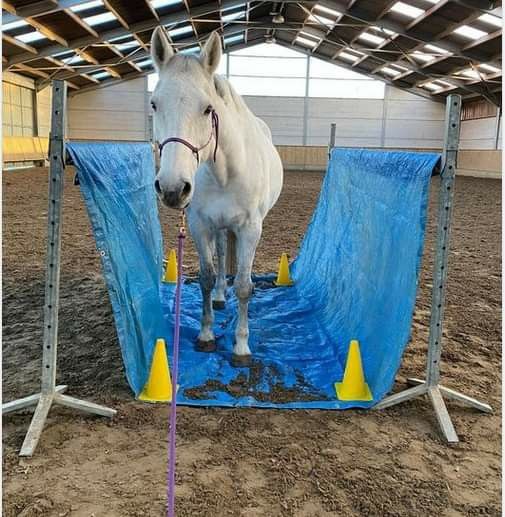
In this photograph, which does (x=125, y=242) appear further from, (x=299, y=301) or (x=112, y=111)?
(x=112, y=111)

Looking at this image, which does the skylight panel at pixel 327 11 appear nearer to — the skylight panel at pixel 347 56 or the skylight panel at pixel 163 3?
the skylight panel at pixel 347 56

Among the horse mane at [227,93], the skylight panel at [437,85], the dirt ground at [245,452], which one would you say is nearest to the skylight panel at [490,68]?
the skylight panel at [437,85]

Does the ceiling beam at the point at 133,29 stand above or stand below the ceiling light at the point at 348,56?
below

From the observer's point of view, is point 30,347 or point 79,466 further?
point 30,347

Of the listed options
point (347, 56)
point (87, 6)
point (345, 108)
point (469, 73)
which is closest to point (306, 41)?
point (347, 56)

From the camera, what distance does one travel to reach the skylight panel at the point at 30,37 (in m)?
14.3

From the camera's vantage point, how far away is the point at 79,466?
6.61 ft

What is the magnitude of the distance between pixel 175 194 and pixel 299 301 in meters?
2.55

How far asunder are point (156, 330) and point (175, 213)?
240 inches

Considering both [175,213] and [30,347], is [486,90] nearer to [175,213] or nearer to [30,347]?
[175,213]

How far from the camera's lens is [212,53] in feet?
7.73

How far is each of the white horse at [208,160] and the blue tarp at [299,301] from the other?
1.02 feet

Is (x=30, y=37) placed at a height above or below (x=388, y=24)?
below

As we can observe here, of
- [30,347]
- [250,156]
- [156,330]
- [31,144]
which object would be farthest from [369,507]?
[31,144]
